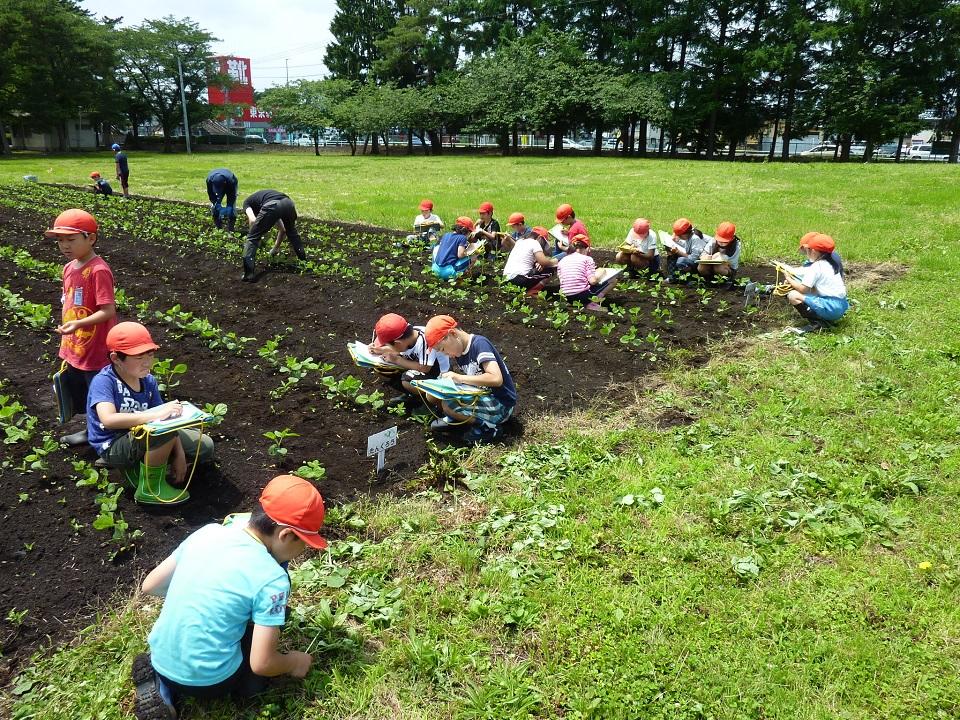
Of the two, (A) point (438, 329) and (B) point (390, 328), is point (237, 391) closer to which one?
(B) point (390, 328)

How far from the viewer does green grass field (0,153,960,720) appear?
2.73m

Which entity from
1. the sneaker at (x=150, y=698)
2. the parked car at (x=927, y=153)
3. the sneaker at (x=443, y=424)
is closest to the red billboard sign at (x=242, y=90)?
the parked car at (x=927, y=153)

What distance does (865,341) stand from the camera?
6645mm

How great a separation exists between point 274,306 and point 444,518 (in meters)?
5.07

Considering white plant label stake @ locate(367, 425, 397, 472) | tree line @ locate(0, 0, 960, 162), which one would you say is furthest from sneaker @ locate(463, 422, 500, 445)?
tree line @ locate(0, 0, 960, 162)

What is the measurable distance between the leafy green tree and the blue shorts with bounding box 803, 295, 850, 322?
5704 cm

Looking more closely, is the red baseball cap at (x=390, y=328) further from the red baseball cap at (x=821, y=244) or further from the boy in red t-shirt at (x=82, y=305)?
the red baseball cap at (x=821, y=244)

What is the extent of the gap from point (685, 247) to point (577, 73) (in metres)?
39.7

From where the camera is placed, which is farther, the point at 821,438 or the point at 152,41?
the point at 152,41

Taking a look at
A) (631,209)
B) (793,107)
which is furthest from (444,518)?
(793,107)

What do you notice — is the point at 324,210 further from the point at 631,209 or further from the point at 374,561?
the point at 374,561

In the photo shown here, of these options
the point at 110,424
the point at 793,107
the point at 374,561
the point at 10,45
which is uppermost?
the point at 10,45

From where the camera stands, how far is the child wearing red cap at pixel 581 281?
8203mm

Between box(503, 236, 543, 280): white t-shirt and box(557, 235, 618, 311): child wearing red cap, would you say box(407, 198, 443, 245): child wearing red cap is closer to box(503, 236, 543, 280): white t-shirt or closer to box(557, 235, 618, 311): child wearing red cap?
box(503, 236, 543, 280): white t-shirt
